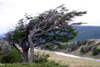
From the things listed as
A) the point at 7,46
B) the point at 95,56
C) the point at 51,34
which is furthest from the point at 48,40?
the point at 95,56

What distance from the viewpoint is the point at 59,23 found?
1280 centimetres

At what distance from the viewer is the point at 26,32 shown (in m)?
14.1

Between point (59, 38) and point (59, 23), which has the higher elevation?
point (59, 23)

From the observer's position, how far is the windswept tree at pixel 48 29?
12.8 m

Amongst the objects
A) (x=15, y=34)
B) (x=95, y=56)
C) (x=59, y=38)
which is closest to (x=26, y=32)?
(x=15, y=34)

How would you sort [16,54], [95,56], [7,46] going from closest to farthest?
[7,46] → [16,54] → [95,56]

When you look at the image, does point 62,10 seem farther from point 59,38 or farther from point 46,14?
point 59,38

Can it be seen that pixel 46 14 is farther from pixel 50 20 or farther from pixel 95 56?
pixel 95 56

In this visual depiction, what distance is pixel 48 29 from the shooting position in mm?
12914

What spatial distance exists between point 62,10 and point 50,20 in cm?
174

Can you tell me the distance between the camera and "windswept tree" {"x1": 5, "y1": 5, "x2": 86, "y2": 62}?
1277 cm

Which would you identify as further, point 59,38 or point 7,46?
point 7,46

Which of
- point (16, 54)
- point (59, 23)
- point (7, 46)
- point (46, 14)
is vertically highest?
point (46, 14)

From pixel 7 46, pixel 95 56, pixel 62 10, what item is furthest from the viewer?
pixel 95 56
